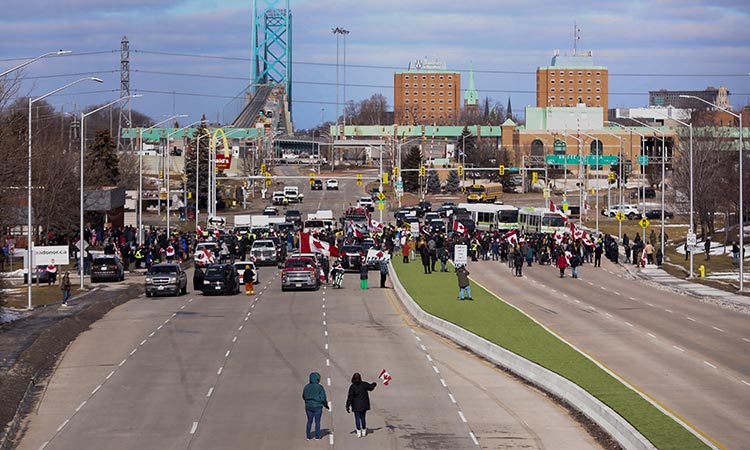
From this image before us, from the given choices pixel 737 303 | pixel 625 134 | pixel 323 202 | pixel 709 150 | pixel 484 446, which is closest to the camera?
pixel 484 446

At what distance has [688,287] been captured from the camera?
51.6m

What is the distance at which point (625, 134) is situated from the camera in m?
182

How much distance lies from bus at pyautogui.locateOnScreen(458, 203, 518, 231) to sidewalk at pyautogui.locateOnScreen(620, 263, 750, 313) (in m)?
24.4

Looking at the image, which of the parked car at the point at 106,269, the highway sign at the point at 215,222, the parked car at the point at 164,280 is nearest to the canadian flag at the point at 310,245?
the parked car at the point at 164,280

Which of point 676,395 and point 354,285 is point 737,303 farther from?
point 676,395

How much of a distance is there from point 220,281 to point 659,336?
817 inches

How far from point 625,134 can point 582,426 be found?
6506 inches

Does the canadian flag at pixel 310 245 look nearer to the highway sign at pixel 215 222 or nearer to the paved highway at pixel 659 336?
the paved highway at pixel 659 336

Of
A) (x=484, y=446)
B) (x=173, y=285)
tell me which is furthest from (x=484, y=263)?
(x=484, y=446)

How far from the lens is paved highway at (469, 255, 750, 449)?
22500 mm

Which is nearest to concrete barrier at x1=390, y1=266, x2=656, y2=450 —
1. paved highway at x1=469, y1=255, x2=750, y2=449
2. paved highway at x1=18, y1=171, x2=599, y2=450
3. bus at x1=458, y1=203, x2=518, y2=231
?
paved highway at x1=18, y1=171, x2=599, y2=450

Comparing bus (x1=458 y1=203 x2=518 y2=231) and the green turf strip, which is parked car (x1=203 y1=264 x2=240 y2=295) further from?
bus (x1=458 y1=203 x2=518 y2=231)

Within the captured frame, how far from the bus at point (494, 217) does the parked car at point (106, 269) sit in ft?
133

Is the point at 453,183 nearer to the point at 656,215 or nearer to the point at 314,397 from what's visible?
the point at 656,215
